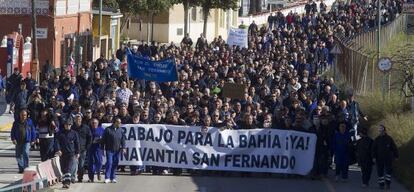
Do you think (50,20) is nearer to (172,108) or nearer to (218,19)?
(172,108)

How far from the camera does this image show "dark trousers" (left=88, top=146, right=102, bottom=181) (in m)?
25.7

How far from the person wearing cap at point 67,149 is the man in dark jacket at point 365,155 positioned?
5798 millimetres

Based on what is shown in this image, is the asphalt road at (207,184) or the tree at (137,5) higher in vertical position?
the tree at (137,5)

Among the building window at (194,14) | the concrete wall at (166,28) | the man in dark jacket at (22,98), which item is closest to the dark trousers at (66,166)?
the man in dark jacket at (22,98)

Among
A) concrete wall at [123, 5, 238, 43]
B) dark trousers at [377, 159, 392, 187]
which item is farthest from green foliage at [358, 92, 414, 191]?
concrete wall at [123, 5, 238, 43]

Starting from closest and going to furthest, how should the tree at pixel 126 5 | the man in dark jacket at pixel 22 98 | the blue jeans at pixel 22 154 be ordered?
the blue jeans at pixel 22 154 < the man in dark jacket at pixel 22 98 < the tree at pixel 126 5

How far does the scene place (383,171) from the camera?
85.7 feet

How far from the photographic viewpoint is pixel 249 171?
27500 mm

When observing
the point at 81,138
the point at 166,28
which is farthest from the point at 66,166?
the point at 166,28

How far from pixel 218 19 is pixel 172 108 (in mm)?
53494

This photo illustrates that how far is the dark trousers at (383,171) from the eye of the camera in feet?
84.6

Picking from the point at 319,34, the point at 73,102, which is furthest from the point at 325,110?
the point at 319,34

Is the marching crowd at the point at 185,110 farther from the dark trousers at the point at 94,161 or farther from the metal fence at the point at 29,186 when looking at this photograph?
the metal fence at the point at 29,186

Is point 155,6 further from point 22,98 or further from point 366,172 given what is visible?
point 366,172
